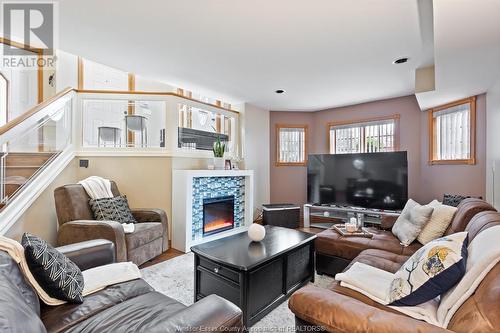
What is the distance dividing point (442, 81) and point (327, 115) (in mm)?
2508

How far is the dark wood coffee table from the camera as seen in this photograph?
180 centimetres

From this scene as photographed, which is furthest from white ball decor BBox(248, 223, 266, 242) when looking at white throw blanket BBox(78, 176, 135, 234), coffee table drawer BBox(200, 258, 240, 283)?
white throw blanket BBox(78, 176, 135, 234)

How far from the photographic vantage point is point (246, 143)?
500cm

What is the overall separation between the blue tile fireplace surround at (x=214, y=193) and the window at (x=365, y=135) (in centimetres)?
222

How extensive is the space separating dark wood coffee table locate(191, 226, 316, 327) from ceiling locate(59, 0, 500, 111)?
200cm

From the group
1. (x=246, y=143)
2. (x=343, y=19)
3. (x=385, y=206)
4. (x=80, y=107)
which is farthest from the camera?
(x=246, y=143)

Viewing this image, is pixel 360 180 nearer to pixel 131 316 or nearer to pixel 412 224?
pixel 412 224

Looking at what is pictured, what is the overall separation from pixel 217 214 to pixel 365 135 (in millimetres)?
3242

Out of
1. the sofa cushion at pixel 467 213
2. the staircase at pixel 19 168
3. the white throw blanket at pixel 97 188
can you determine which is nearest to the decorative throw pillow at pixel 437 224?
the sofa cushion at pixel 467 213

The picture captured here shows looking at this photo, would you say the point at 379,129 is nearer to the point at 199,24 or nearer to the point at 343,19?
the point at 343,19

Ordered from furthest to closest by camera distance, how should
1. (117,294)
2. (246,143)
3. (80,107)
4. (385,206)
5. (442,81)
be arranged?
(246,143), (385,206), (80,107), (442,81), (117,294)

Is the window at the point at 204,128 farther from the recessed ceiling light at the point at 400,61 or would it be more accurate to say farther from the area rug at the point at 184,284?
the recessed ceiling light at the point at 400,61

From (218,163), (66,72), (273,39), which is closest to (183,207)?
(218,163)

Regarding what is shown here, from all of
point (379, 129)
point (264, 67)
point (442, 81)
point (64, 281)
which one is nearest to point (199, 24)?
point (264, 67)
